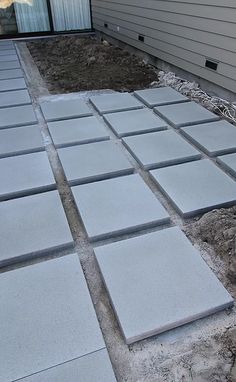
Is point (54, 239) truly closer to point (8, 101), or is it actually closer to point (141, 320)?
point (141, 320)

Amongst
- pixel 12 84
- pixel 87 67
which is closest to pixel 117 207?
pixel 12 84

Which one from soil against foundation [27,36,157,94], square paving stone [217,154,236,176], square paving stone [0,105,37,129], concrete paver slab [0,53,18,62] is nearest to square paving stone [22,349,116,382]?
square paving stone [217,154,236,176]

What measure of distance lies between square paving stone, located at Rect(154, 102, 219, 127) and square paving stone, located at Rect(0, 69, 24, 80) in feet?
7.85

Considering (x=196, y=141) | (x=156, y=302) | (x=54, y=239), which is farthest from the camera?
(x=196, y=141)

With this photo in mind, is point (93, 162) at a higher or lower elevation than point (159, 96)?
lower

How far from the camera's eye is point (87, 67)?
493 cm

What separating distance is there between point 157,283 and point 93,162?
1232 mm

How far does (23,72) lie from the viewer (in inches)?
187

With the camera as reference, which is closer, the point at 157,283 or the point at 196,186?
the point at 157,283

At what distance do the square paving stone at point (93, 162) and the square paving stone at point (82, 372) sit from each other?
1.26 meters

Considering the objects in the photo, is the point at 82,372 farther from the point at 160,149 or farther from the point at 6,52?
the point at 6,52

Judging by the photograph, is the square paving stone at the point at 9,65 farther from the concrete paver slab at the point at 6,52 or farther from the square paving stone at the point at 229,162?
the square paving stone at the point at 229,162

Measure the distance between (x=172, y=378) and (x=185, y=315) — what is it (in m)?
0.25

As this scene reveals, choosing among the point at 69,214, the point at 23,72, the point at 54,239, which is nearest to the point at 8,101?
the point at 23,72
